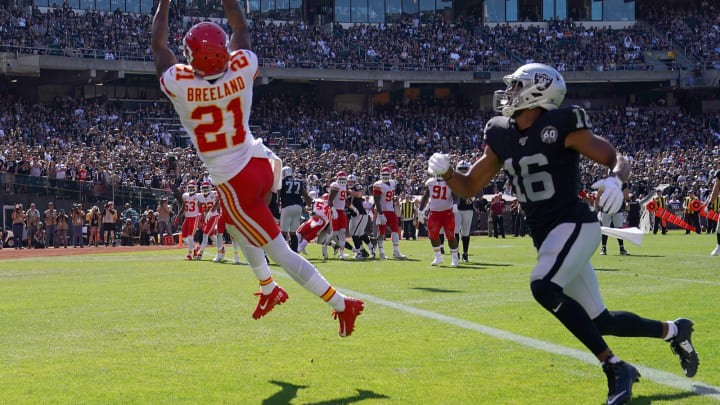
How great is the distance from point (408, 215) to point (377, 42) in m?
22.8

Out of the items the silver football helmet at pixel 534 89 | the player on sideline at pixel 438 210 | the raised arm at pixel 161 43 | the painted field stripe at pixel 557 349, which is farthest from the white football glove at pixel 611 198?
the player on sideline at pixel 438 210

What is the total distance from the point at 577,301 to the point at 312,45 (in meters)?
44.9

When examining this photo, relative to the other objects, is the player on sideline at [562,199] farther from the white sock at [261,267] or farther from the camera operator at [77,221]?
the camera operator at [77,221]

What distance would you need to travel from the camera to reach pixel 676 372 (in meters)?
5.34

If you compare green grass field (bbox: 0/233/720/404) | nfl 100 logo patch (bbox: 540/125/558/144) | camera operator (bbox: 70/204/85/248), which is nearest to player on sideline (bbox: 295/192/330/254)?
green grass field (bbox: 0/233/720/404)

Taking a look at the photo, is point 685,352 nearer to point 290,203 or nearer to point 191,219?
point 290,203

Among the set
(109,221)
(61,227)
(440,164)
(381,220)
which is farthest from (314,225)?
(440,164)

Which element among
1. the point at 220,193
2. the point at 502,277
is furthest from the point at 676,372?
the point at 502,277

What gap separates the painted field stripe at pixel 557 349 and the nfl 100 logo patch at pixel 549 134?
5.56 ft

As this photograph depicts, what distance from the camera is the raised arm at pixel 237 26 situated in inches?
242

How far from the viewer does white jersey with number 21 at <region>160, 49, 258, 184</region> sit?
5.82 m

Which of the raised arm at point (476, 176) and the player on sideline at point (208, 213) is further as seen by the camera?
the player on sideline at point (208, 213)

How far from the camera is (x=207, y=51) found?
5.75 metres

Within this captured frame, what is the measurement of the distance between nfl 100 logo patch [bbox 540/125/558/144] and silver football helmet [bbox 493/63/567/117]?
24cm
